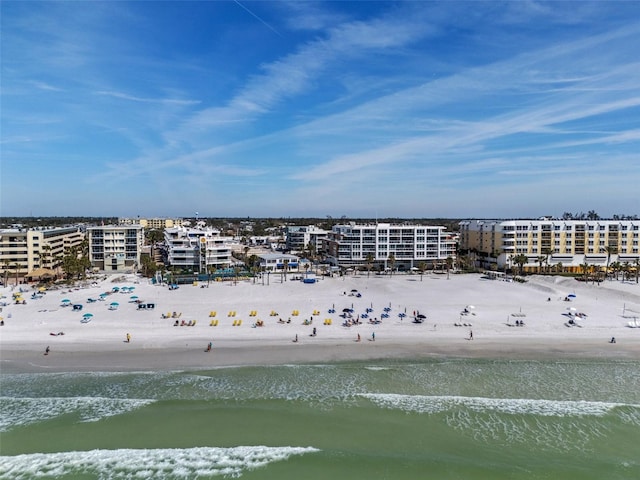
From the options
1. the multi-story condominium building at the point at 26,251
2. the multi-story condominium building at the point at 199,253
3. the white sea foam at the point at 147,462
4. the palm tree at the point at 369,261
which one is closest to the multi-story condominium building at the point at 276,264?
the multi-story condominium building at the point at 199,253

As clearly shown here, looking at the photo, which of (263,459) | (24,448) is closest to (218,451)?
(263,459)

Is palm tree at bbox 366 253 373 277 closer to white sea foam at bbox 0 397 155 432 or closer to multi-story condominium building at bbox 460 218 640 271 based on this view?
multi-story condominium building at bbox 460 218 640 271

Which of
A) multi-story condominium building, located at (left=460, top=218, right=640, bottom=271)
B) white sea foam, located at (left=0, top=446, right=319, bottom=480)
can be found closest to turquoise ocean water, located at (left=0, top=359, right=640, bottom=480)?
white sea foam, located at (left=0, top=446, right=319, bottom=480)

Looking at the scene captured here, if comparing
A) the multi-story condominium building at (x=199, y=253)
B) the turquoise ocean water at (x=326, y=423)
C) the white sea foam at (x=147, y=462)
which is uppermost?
the multi-story condominium building at (x=199, y=253)

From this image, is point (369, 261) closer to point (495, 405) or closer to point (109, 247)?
point (109, 247)

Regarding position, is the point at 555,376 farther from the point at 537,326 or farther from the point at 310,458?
the point at 310,458

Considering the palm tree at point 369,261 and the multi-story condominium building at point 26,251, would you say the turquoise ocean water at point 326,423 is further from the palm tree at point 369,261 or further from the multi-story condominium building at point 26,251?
the multi-story condominium building at point 26,251
